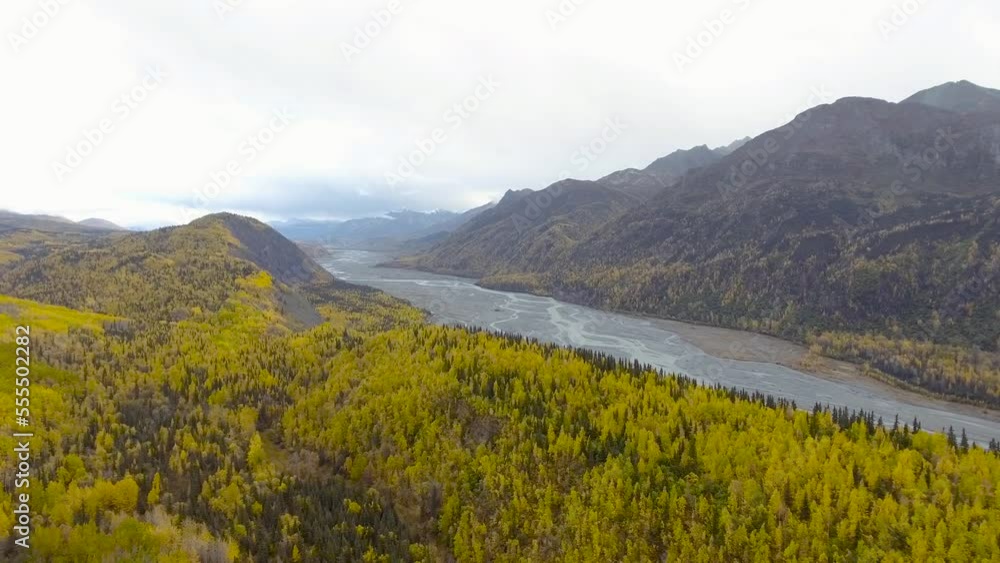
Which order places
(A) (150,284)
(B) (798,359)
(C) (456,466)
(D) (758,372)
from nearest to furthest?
(C) (456,466)
(D) (758,372)
(B) (798,359)
(A) (150,284)

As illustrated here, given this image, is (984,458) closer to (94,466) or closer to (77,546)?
(77,546)

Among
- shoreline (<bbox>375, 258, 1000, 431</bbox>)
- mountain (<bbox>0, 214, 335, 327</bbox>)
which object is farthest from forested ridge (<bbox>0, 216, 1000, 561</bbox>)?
shoreline (<bbox>375, 258, 1000, 431</bbox>)

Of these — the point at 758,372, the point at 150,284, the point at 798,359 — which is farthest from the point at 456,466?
the point at 150,284

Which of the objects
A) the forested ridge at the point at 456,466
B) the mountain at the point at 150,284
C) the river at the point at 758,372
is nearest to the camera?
the forested ridge at the point at 456,466

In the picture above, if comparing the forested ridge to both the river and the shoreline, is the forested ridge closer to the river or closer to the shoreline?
the river

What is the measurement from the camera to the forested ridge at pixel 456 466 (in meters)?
44.6

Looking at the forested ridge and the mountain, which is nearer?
the forested ridge

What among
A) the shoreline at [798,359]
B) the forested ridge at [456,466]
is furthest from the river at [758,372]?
the forested ridge at [456,466]

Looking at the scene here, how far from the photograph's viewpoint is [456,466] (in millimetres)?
60938

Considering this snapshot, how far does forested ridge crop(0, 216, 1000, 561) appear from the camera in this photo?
146ft

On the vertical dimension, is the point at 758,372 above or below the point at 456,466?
above

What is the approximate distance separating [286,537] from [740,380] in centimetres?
10862

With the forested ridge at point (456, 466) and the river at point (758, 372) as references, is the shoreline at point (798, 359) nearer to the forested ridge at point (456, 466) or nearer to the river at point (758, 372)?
the river at point (758, 372)

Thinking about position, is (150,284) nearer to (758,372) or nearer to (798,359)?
(758,372)
